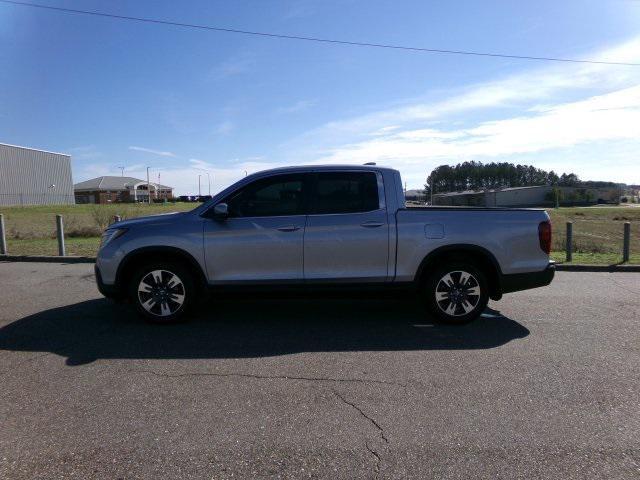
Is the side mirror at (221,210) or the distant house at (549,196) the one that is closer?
the side mirror at (221,210)

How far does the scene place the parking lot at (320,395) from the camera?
2764 mm

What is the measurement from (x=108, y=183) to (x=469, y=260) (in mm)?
123188

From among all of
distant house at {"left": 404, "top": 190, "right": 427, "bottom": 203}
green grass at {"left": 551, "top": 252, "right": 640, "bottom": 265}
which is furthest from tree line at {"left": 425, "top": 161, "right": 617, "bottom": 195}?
green grass at {"left": 551, "top": 252, "right": 640, "bottom": 265}

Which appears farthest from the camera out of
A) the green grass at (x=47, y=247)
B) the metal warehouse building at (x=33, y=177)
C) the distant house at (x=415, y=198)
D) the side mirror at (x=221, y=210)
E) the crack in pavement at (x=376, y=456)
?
the metal warehouse building at (x=33, y=177)

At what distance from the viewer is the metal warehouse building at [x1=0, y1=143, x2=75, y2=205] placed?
220 ft

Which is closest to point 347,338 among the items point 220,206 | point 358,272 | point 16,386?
point 358,272

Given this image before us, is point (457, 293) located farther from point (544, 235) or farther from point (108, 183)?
point (108, 183)

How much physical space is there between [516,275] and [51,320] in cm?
592


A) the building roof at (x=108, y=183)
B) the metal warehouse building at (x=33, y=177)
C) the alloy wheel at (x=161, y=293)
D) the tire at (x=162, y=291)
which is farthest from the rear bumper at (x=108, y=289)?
the building roof at (x=108, y=183)

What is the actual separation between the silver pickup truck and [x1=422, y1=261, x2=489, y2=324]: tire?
12mm

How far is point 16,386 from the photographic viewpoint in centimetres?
381

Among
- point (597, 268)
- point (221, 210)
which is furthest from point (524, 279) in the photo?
point (597, 268)

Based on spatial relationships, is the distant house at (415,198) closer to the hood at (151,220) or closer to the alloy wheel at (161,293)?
the hood at (151,220)

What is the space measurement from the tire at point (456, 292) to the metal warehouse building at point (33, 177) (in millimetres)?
71930
